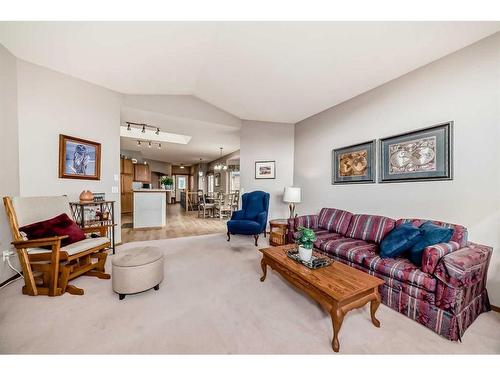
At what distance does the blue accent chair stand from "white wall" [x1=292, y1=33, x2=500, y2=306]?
1520 mm

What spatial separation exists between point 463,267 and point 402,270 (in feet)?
1.28

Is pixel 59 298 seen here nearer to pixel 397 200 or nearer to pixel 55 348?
pixel 55 348

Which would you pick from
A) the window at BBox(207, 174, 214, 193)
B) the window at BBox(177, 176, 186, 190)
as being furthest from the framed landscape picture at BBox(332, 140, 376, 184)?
the window at BBox(177, 176, 186, 190)

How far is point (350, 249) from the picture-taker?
2223 mm

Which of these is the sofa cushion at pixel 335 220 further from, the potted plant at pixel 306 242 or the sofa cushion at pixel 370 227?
the potted plant at pixel 306 242

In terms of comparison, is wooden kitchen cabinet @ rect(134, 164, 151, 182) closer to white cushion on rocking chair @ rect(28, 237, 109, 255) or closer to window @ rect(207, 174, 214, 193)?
window @ rect(207, 174, 214, 193)

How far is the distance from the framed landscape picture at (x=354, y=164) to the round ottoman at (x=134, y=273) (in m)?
3.04

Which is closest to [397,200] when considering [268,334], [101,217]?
[268,334]

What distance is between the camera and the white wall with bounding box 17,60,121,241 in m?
2.45

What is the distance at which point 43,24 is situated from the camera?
1.92m

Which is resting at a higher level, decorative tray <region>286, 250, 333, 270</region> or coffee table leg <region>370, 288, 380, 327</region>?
decorative tray <region>286, 250, 333, 270</region>

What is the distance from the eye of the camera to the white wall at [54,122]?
245cm

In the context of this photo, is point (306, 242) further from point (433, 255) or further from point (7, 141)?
point (7, 141)

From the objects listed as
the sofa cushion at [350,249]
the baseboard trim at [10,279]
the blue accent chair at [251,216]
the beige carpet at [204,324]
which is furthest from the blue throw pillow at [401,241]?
the baseboard trim at [10,279]
